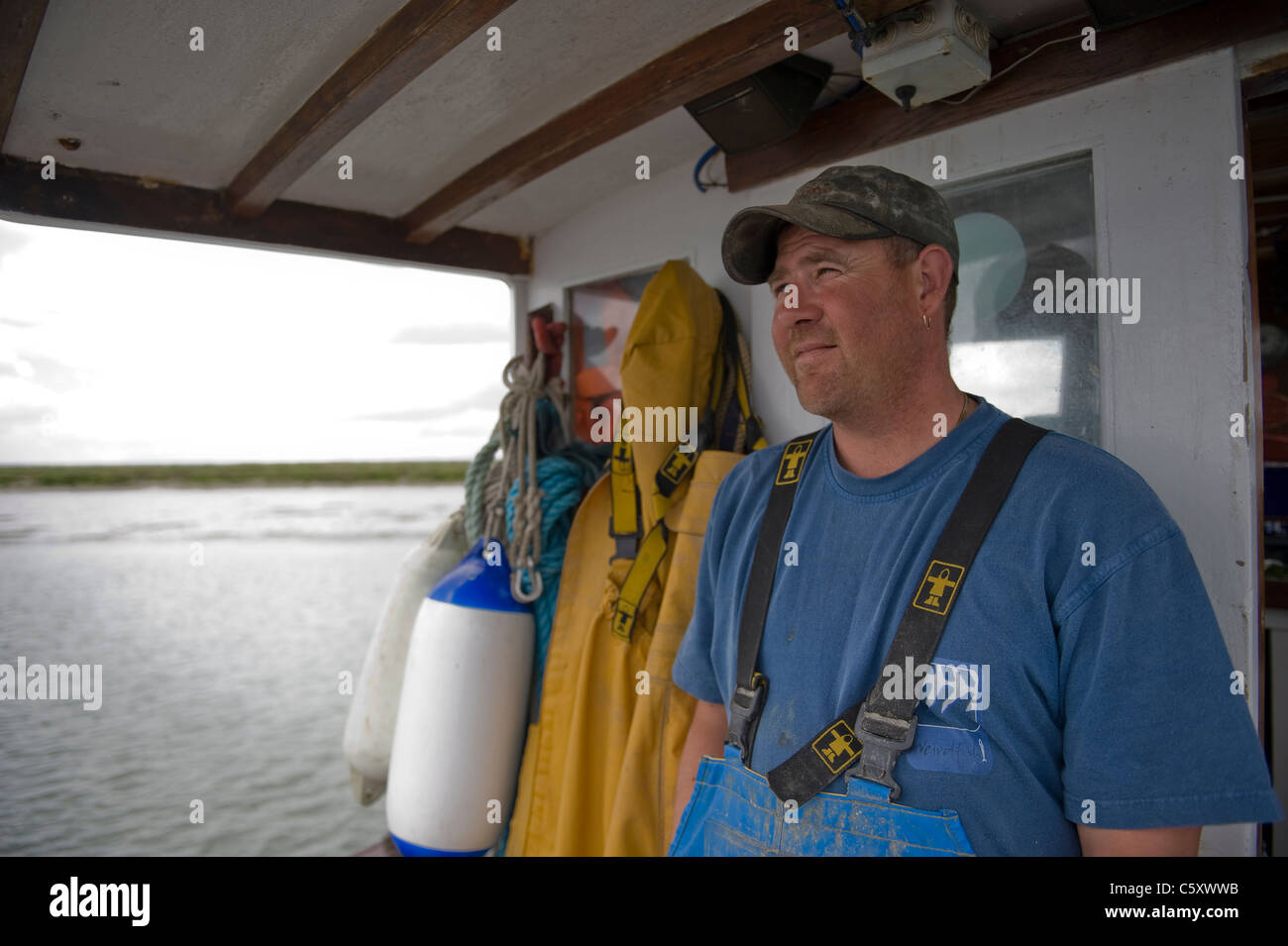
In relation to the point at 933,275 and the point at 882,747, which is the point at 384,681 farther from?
the point at 933,275

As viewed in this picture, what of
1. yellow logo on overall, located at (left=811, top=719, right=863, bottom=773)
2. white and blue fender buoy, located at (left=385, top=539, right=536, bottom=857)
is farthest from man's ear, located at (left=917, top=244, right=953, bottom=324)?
white and blue fender buoy, located at (left=385, top=539, right=536, bottom=857)

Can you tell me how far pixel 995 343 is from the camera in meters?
1.90

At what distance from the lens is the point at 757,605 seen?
1417mm

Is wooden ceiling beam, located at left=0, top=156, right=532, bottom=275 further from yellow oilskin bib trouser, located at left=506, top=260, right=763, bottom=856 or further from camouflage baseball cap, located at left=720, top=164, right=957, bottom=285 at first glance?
camouflage baseball cap, located at left=720, top=164, right=957, bottom=285

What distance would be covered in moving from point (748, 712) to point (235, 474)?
3441 centimetres

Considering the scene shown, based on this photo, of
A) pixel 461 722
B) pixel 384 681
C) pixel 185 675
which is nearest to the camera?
pixel 461 722

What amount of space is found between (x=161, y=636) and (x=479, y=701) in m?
12.0

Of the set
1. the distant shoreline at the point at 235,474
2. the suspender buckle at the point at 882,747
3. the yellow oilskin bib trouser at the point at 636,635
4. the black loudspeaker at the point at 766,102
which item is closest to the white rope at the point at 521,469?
the yellow oilskin bib trouser at the point at 636,635

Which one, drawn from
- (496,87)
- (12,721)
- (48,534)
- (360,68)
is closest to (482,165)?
(496,87)

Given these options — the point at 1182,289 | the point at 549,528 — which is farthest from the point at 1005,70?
the point at 549,528

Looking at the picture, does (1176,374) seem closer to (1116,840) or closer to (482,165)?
(1116,840)

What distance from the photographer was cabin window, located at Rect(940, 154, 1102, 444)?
1747 millimetres

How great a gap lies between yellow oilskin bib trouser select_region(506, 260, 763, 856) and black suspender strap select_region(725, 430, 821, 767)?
65 centimetres

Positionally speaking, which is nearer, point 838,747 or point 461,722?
point 838,747
